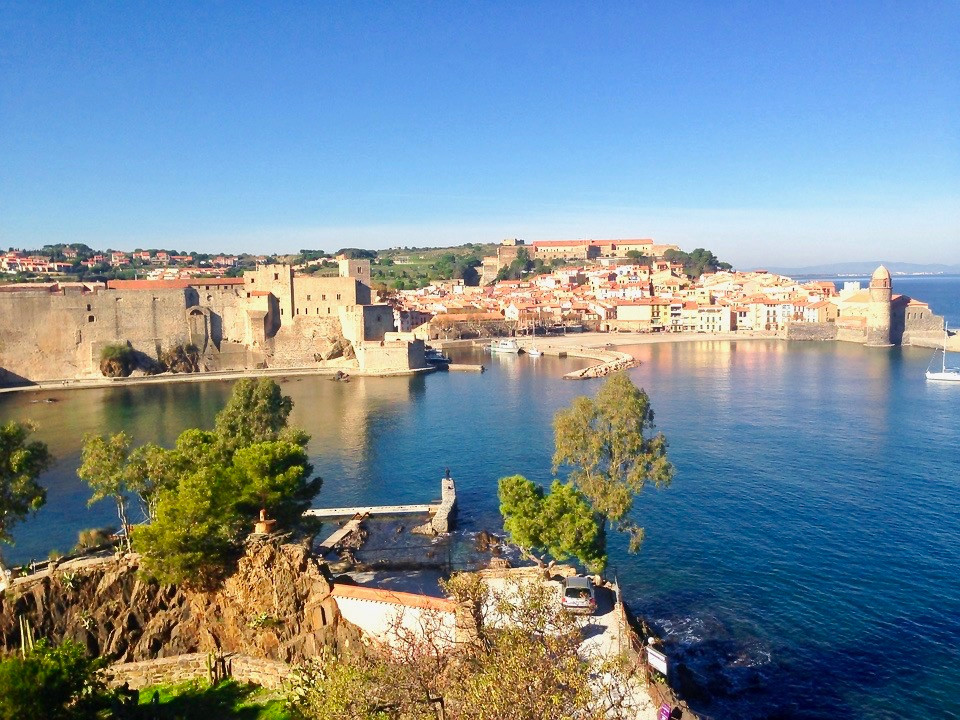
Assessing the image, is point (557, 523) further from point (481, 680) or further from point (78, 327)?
point (78, 327)

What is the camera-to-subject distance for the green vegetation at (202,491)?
27.4 ft

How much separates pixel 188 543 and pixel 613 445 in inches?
252

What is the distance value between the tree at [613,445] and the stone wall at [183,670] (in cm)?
556

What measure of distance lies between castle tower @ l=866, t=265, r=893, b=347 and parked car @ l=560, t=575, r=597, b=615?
4195 centimetres

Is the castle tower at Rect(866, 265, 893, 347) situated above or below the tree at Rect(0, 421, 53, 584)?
above

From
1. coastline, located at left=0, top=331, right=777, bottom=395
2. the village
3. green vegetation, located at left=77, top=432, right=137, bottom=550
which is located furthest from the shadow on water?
the village

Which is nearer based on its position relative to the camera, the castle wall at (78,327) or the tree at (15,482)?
the tree at (15,482)

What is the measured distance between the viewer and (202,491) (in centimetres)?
905

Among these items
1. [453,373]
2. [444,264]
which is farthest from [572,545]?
[444,264]

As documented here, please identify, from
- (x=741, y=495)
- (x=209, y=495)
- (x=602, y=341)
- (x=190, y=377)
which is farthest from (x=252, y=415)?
(x=602, y=341)

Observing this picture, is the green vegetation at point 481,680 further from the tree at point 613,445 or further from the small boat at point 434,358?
the small boat at point 434,358

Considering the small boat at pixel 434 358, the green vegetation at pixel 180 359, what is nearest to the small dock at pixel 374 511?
the small boat at pixel 434 358

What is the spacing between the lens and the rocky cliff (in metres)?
8.08

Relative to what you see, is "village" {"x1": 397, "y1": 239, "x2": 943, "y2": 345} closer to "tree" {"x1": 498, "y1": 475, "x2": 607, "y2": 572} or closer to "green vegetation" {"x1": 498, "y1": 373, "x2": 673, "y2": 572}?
"green vegetation" {"x1": 498, "y1": 373, "x2": 673, "y2": 572}
